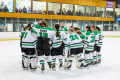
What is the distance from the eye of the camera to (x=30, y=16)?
18.7 meters

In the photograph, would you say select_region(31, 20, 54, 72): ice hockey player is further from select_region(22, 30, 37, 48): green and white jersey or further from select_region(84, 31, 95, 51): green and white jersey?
select_region(84, 31, 95, 51): green and white jersey

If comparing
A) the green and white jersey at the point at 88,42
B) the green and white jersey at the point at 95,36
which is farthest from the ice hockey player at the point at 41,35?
the green and white jersey at the point at 95,36

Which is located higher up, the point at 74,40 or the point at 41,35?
the point at 41,35

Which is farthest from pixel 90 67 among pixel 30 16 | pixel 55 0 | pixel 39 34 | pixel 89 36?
pixel 55 0

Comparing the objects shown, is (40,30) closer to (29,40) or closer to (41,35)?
(41,35)

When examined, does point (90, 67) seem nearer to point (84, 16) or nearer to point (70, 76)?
point (70, 76)

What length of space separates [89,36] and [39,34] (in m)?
1.50

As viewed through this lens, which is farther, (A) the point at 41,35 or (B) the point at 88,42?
(B) the point at 88,42

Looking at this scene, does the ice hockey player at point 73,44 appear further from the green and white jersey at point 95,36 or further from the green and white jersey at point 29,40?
the green and white jersey at point 29,40

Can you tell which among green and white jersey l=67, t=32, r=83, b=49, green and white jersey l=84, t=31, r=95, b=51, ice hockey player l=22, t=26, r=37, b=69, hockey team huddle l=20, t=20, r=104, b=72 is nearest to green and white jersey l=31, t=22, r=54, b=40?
hockey team huddle l=20, t=20, r=104, b=72

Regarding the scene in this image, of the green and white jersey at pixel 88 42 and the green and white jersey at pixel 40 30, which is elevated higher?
the green and white jersey at pixel 40 30

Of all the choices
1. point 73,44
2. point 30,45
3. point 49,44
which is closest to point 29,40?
point 30,45

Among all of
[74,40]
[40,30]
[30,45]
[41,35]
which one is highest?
[40,30]

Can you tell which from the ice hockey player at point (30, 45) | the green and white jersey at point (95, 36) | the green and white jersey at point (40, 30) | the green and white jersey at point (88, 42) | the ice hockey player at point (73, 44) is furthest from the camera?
the green and white jersey at point (95, 36)
